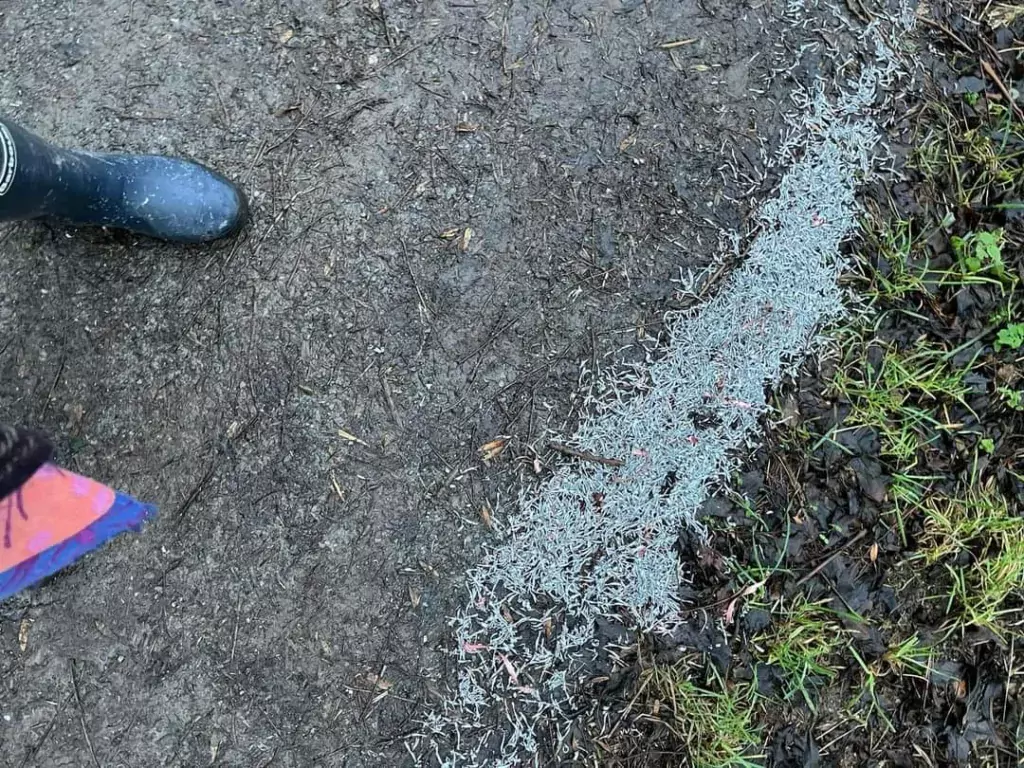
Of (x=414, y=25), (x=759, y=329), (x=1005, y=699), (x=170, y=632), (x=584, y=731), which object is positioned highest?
(x=414, y=25)

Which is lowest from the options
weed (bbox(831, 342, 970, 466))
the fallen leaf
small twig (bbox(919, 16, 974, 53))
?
weed (bbox(831, 342, 970, 466))

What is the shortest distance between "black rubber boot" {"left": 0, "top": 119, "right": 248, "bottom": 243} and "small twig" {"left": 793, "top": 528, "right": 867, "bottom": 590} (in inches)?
Answer: 62.7

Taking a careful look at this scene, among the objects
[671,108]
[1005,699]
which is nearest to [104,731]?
[671,108]

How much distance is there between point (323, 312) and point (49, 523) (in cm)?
73

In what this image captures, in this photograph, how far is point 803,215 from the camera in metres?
1.85

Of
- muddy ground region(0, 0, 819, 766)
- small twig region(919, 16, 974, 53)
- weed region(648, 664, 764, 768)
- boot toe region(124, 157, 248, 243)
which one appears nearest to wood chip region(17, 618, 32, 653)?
muddy ground region(0, 0, 819, 766)

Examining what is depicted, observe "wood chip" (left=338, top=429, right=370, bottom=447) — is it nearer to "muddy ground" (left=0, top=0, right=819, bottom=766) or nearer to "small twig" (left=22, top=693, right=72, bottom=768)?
"muddy ground" (left=0, top=0, right=819, bottom=766)

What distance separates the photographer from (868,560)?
5.96ft

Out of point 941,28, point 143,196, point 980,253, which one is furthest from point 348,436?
point 941,28

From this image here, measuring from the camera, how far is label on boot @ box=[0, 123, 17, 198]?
1385mm

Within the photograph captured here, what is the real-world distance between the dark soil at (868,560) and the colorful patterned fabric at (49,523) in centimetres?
122

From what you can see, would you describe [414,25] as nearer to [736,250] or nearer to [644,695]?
[736,250]

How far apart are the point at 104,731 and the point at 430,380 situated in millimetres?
1125

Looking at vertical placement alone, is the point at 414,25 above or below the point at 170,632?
above
